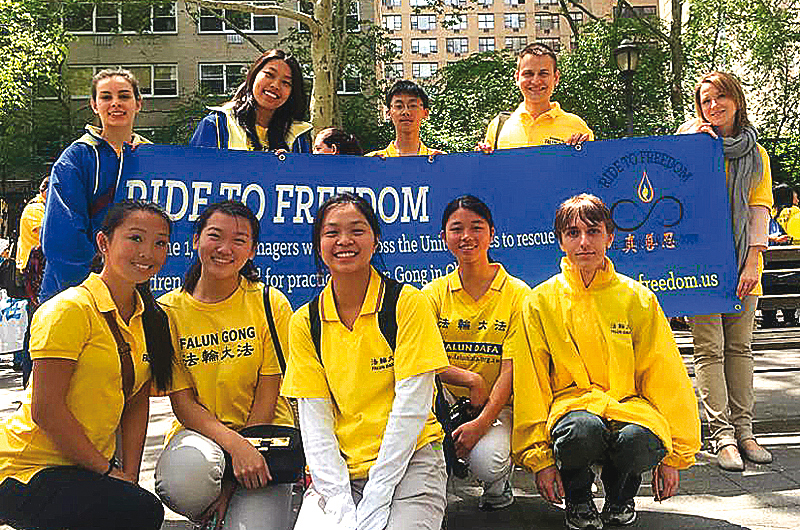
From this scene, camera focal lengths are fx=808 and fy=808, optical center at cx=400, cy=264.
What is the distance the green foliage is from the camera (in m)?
21.9

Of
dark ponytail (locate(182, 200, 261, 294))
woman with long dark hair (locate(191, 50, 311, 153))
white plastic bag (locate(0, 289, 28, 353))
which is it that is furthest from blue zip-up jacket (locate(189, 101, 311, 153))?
white plastic bag (locate(0, 289, 28, 353))

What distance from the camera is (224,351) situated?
346cm

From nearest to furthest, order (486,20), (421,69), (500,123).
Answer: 1. (500,123)
2. (486,20)
3. (421,69)

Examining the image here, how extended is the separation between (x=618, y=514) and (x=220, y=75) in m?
32.2

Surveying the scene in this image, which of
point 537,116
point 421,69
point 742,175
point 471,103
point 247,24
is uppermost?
point 421,69

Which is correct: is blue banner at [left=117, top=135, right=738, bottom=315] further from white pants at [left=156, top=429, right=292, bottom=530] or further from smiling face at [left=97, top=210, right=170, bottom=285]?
white pants at [left=156, top=429, right=292, bottom=530]

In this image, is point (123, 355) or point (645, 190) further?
point (645, 190)

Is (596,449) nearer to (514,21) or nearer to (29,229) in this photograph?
(29,229)

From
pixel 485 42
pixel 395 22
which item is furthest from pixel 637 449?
pixel 395 22

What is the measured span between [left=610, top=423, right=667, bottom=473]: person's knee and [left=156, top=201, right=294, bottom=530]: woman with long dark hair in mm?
1406

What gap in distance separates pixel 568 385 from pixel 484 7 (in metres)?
88.3

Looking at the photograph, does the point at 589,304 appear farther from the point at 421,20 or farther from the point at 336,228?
the point at 421,20

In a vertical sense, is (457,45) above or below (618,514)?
above

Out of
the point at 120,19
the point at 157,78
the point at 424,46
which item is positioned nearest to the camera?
the point at 120,19
